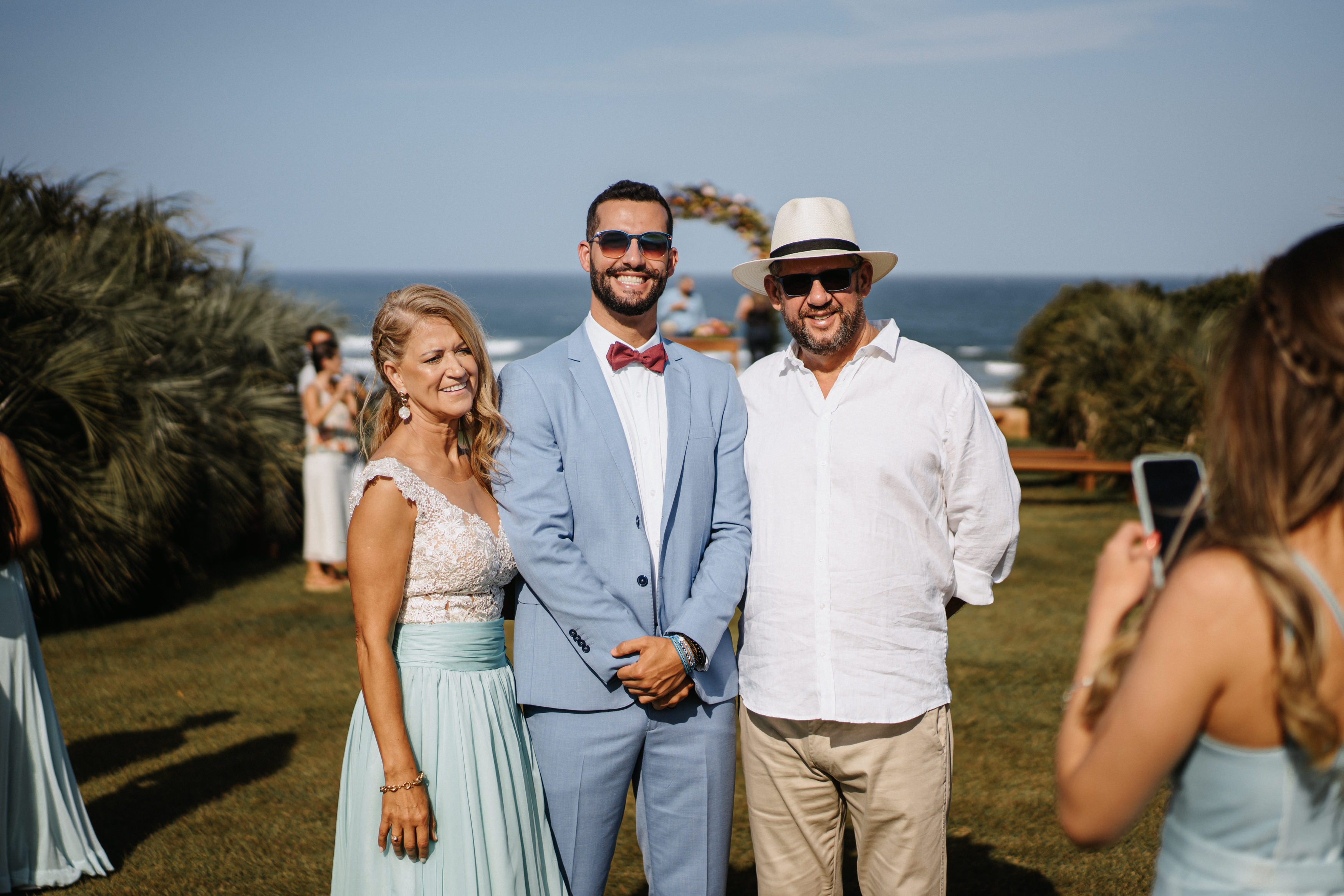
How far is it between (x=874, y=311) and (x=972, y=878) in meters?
72.8

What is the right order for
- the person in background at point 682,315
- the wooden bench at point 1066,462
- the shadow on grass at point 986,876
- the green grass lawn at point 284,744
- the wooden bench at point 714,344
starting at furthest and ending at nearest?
the wooden bench at point 1066,462
the person in background at point 682,315
the wooden bench at point 714,344
the green grass lawn at point 284,744
the shadow on grass at point 986,876

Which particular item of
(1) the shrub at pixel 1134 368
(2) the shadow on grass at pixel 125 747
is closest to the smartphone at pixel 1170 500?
(2) the shadow on grass at pixel 125 747

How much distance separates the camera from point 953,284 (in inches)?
6580

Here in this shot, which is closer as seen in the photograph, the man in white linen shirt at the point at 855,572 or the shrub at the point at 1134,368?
the man in white linen shirt at the point at 855,572

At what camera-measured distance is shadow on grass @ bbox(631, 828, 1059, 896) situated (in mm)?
3936

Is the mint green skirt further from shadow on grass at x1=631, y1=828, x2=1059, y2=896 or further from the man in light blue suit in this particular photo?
shadow on grass at x1=631, y1=828, x2=1059, y2=896

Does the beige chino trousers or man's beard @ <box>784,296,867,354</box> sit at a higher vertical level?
man's beard @ <box>784,296,867,354</box>

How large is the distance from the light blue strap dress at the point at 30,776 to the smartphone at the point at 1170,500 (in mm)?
3908

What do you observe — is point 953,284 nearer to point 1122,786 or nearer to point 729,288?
point 729,288

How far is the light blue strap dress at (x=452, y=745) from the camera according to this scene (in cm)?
256

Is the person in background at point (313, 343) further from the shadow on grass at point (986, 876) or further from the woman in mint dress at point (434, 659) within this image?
the shadow on grass at point (986, 876)

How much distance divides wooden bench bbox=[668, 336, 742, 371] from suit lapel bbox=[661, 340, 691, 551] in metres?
7.34

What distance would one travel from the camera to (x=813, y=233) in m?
3.10

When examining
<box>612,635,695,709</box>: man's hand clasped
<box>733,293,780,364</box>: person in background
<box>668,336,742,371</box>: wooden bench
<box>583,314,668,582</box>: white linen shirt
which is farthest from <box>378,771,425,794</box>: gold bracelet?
<box>733,293,780,364</box>: person in background
